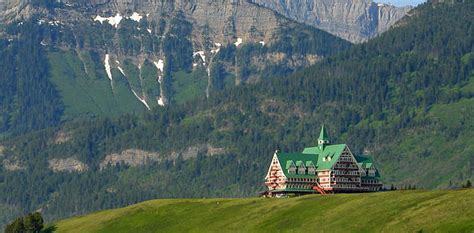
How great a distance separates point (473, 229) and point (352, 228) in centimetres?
2648

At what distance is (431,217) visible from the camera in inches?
7003

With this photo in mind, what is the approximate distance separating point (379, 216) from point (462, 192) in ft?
46.3

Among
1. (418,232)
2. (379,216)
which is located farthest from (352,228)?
(418,232)

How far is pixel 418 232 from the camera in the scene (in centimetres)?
17150

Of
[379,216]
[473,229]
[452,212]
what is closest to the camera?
[473,229]

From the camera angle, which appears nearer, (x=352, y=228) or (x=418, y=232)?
(x=418, y=232)

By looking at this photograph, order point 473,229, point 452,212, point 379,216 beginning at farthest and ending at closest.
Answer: point 379,216 < point 452,212 < point 473,229

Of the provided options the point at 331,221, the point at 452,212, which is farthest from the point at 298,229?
the point at 452,212

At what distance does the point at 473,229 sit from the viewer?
6471 inches

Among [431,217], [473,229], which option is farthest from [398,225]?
[473,229]

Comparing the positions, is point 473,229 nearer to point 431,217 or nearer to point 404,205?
point 431,217

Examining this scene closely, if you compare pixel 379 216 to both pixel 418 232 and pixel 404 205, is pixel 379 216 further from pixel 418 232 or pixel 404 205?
pixel 418 232

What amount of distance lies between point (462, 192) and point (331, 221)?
2097cm

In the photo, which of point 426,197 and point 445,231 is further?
point 426,197
